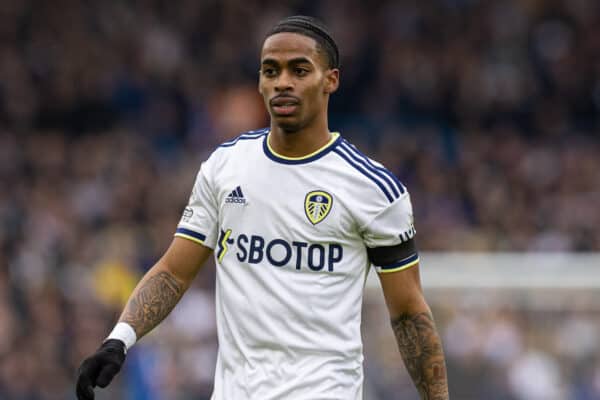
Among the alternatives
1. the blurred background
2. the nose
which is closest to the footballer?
the nose

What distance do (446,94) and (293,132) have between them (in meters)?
12.1

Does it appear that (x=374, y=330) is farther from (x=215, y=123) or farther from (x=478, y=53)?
(x=478, y=53)

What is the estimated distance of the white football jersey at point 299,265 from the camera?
4.21m

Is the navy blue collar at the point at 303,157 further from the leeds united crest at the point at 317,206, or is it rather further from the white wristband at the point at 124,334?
the white wristband at the point at 124,334

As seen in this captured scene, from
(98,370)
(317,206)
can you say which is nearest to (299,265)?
(317,206)

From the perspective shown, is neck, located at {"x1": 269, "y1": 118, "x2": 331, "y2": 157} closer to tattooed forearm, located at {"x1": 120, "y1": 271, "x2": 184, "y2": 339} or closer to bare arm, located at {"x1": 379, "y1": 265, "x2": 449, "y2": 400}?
bare arm, located at {"x1": 379, "y1": 265, "x2": 449, "y2": 400}

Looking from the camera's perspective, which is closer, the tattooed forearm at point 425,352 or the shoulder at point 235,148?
the tattooed forearm at point 425,352

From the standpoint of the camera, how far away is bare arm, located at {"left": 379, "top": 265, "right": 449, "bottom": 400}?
4336 millimetres

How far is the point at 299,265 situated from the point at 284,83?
624 mm

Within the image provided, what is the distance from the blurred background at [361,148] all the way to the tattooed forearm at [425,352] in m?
4.81

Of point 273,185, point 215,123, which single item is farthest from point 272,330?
point 215,123

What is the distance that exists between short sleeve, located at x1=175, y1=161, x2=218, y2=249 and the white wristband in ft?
1.29

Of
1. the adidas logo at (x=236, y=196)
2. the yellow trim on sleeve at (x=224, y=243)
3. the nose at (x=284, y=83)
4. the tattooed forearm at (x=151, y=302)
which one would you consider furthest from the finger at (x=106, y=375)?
the nose at (x=284, y=83)

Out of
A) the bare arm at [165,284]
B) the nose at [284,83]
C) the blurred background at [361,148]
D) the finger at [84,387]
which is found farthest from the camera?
the blurred background at [361,148]
